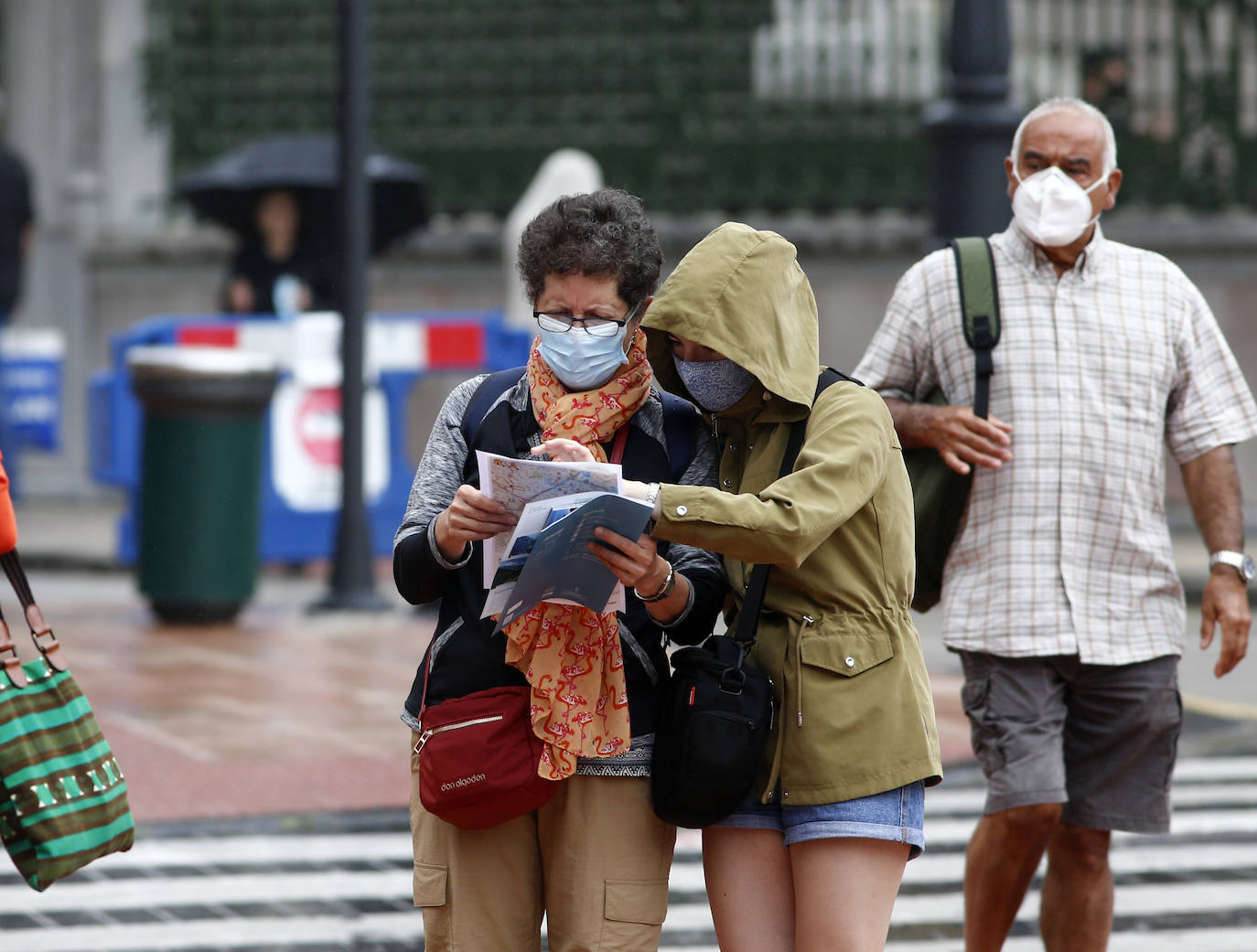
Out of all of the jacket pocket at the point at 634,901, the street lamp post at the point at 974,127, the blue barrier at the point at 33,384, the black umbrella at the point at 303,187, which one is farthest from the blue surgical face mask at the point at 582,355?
the blue barrier at the point at 33,384

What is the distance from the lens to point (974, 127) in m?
8.09

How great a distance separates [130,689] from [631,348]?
5786 millimetres

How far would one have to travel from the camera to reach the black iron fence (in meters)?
15.5

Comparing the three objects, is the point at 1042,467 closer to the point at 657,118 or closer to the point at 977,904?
the point at 977,904

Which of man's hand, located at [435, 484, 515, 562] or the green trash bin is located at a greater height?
man's hand, located at [435, 484, 515, 562]

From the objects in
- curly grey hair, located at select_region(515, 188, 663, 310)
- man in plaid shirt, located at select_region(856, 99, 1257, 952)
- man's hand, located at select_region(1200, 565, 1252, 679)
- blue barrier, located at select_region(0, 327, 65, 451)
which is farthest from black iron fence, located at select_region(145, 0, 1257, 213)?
curly grey hair, located at select_region(515, 188, 663, 310)

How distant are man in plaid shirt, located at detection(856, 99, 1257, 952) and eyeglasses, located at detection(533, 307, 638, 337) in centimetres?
132

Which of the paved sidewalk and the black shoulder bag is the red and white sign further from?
the black shoulder bag

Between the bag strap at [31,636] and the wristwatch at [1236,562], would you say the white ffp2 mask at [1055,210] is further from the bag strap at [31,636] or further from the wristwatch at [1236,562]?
the bag strap at [31,636]

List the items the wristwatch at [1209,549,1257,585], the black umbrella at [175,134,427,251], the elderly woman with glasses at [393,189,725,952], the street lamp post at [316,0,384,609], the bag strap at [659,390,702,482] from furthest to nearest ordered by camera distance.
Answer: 1. the black umbrella at [175,134,427,251]
2. the street lamp post at [316,0,384,609]
3. the wristwatch at [1209,549,1257,585]
4. the bag strap at [659,390,702,482]
5. the elderly woman with glasses at [393,189,725,952]

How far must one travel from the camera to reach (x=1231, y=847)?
21.7ft

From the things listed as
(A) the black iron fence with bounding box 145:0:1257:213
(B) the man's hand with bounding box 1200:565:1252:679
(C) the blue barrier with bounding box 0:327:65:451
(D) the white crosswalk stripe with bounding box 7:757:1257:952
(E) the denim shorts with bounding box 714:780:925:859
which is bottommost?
(D) the white crosswalk stripe with bounding box 7:757:1257:952

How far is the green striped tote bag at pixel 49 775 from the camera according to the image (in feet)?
12.4

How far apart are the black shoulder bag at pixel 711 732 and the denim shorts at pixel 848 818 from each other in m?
0.11
